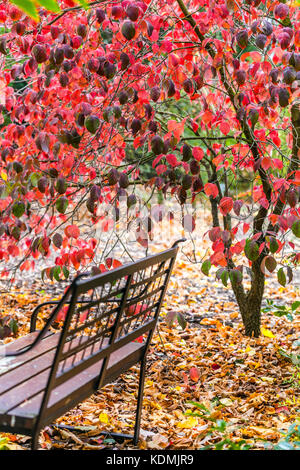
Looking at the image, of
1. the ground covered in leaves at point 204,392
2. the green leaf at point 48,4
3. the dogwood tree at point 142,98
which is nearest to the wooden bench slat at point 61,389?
the ground covered in leaves at point 204,392

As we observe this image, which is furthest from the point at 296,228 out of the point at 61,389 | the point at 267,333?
the point at 267,333

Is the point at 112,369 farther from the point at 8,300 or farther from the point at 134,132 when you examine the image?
the point at 8,300

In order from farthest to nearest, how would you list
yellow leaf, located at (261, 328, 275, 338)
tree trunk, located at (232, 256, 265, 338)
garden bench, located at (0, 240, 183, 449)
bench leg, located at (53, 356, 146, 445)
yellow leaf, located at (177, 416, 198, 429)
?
yellow leaf, located at (261, 328, 275, 338)
tree trunk, located at (232, 256, 265, 338)
yellow leaf, located at (177, 416, 198, 429)
bench leg, located at (53, 356, 146, 445)
garden bench, located at (0, 240, 183, 449)

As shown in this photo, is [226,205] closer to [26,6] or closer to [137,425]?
[137,425]

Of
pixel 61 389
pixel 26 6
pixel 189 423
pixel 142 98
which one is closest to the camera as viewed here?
pixel 26 6

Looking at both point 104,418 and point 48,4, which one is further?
point 104,418

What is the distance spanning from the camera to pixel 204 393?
11.5 ft

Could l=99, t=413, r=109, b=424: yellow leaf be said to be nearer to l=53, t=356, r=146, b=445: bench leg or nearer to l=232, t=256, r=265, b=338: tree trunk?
l=53, t=356, r=146, b=445: bench leg

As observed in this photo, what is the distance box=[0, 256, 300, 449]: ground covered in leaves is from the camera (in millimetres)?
2797

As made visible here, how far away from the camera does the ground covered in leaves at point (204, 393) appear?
2.80 meters

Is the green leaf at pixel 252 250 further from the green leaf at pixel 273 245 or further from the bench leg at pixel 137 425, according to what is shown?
the bench leg at pixel 137 425

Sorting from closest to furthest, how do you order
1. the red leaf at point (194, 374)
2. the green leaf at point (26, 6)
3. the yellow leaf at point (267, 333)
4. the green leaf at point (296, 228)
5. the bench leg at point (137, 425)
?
1. the green leaf at point (26, 6)
2. the bench leg at point (137, 425)
3. the green leaf at point (296, 228)
4. the red leaf at point (194, 374)
5. the yellow leaf at point (267, 333)

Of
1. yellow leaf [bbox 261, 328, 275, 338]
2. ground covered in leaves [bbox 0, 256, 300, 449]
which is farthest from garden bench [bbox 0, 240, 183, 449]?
yellow leaf [bbox 261, 328, 275, 338]

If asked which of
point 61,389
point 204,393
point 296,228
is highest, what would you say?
point 296,228
